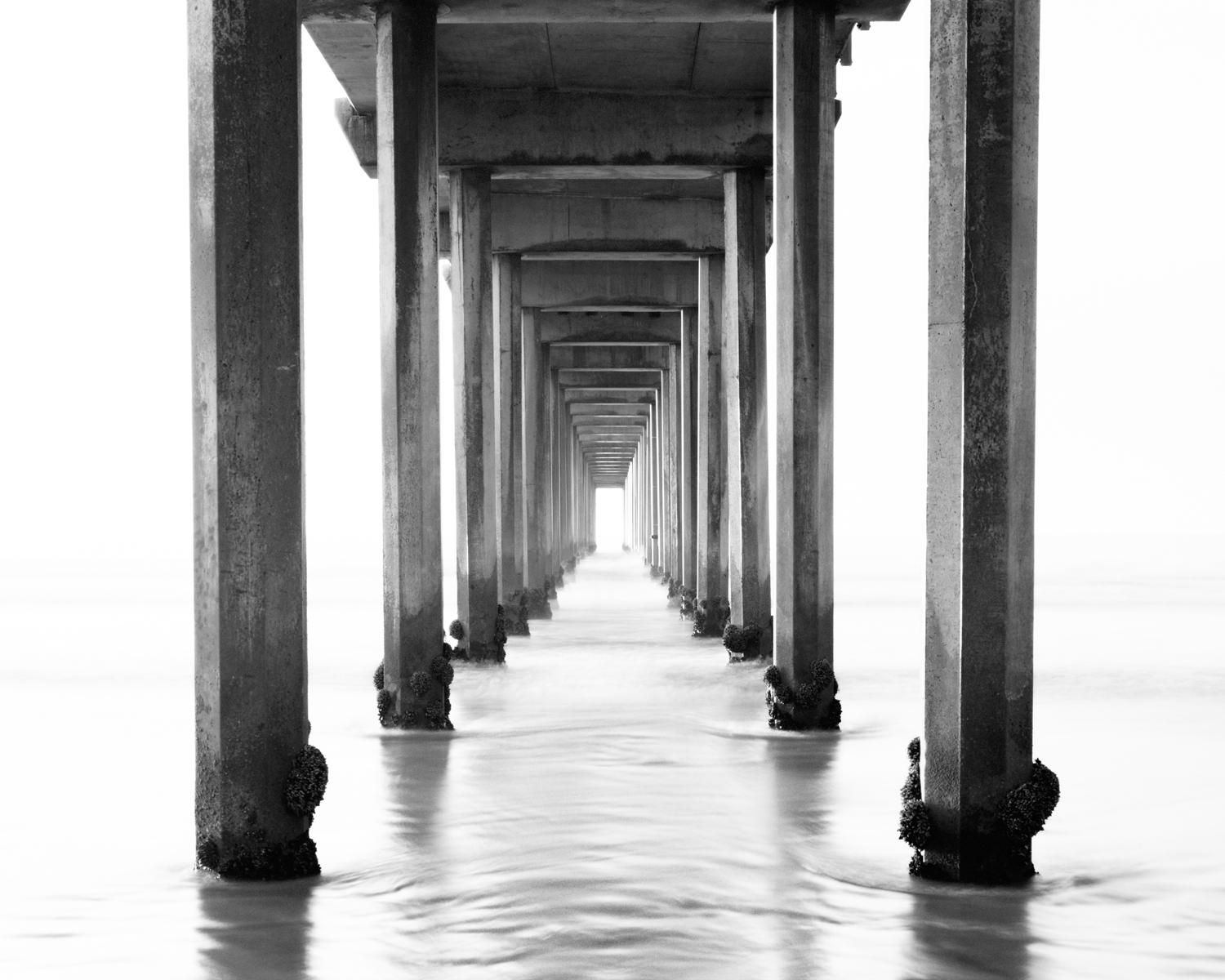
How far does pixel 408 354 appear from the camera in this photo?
11141mm

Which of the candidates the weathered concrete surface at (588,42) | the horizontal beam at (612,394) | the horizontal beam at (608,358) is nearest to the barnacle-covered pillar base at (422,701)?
the weathered concrete surface at (588,42)

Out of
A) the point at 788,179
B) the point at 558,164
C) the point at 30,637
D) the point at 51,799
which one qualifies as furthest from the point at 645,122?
the point at 30,637

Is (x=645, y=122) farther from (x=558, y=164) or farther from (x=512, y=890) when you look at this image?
(x=512, y=890)

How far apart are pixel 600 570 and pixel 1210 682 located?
32.3m

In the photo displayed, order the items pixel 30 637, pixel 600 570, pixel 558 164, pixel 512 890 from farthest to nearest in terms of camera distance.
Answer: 1. pixel 600 570
2. pixel 30 637
3. pixel 558 164
4. pixel 512 890

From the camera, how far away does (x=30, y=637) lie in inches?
891

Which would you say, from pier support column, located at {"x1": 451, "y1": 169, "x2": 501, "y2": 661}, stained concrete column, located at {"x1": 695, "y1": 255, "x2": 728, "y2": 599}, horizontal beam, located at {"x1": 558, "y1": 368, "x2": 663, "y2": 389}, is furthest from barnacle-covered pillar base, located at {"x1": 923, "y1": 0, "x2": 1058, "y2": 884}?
horizontal beam, located at {"x1": 558, "y1": 368, "x2": 663, "y2": 389}

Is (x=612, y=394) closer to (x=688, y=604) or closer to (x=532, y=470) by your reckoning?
(x=532, y=470)

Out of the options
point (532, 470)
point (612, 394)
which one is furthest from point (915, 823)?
point (612, 394)

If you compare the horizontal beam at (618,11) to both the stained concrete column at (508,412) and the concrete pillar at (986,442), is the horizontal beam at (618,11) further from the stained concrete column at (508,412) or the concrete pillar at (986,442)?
the stained concrete column at (508,412)

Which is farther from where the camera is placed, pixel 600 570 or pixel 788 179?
pixel 600 570

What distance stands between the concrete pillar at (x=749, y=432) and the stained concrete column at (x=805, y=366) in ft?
15.5

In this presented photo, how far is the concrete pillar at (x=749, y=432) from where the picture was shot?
16125 millimetres

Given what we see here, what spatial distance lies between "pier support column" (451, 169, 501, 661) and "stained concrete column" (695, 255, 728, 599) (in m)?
4.15
